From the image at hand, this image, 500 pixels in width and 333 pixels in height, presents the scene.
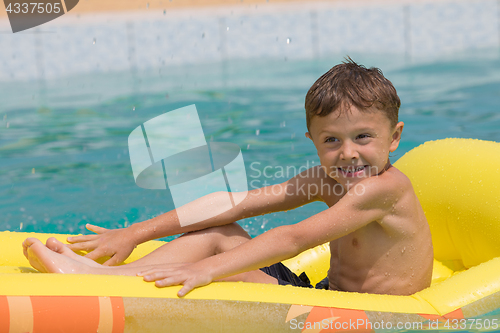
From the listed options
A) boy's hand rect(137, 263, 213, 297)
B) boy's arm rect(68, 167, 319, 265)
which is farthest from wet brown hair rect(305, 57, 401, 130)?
boy's hand rect(137, 263, 213, 297)

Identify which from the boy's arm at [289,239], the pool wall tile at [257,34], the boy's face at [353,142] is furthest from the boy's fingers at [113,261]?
the pool wall tile at [257,34]

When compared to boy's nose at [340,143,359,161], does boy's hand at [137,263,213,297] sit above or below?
below

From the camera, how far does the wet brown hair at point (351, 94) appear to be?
5.58 feet

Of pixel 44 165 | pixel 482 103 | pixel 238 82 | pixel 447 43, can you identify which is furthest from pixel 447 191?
pixel 447 43

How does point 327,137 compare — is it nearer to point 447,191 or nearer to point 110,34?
point 447,191

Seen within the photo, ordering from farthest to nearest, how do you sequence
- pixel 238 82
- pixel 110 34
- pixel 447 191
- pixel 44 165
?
Answer: pixel 110 34
pixel 238 82
pixel 44 165
pixel 447 191

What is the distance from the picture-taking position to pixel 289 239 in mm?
1678

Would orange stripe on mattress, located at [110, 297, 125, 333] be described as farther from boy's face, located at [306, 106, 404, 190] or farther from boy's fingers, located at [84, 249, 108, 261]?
boy's face, located at [306, 106, 404, 190]

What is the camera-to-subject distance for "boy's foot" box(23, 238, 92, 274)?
66.5 inches

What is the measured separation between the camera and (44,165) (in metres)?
4.62

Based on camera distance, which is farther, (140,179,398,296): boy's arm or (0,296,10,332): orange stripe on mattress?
(140,179,398,296): boy's arm

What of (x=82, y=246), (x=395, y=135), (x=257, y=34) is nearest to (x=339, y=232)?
(x=395, y=135)

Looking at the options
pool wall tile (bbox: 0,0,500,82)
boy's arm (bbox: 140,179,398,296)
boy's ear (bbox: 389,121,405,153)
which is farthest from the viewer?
pool wall tile (bbox: 0,0,500,82)

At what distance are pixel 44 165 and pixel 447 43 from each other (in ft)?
22.4
